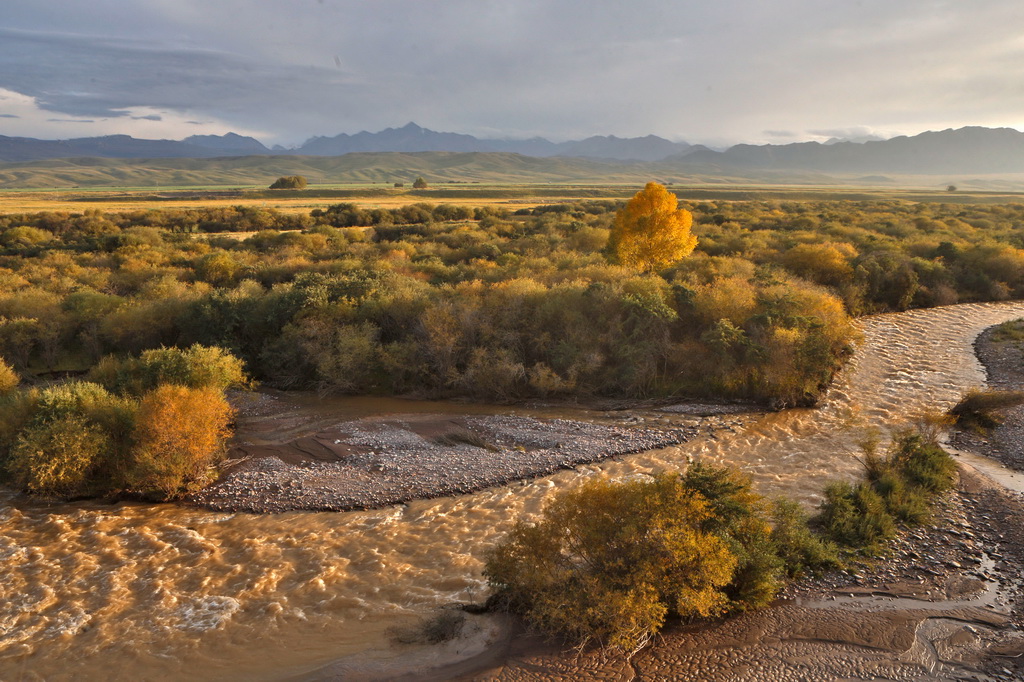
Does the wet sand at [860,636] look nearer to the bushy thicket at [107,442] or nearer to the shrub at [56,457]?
the bushy thicket at [107,442]

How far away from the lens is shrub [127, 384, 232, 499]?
16.1 m

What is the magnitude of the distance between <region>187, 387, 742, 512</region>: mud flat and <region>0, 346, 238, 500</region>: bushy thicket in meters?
1.22

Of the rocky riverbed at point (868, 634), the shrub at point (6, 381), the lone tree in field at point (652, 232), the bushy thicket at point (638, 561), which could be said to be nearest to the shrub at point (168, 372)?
the shrub at point (6, 381)

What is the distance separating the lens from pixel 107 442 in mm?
16609

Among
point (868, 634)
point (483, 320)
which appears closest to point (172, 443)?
point (483, 320)

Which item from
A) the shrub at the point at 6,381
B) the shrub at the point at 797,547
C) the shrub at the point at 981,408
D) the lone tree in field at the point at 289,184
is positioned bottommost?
the shrub at the point at 797,547

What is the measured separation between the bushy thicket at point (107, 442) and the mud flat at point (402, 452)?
1.22 meters

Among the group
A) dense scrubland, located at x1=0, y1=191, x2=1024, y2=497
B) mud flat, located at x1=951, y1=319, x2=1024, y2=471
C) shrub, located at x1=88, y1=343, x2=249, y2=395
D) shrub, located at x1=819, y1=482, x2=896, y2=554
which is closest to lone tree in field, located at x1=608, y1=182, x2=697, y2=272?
dense scrubland, located at x1=0, y1=191, x2=1024, y2=497

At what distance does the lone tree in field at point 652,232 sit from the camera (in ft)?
116

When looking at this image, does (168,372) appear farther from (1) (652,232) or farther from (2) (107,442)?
(1) (652,232)

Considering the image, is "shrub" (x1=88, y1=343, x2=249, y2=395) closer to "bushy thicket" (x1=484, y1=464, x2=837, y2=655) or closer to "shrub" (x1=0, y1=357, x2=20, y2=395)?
"shrub" (x1=0, y1=357, x2=20, y2=395)

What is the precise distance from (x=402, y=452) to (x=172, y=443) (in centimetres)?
683

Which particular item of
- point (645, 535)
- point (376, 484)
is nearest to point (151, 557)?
point (376, 484)

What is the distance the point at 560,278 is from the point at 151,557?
76.9 feet
